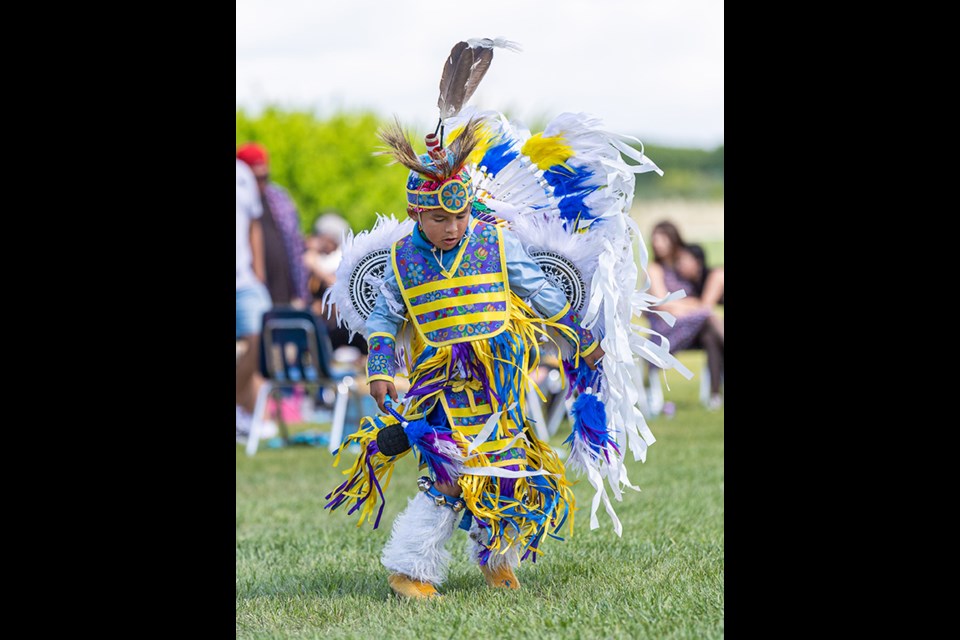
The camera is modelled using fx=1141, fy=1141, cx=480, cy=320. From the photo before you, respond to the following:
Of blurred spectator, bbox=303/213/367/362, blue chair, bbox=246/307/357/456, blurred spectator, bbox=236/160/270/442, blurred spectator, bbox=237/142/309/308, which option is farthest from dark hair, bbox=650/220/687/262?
blue chair, bbox=246/307/357/456

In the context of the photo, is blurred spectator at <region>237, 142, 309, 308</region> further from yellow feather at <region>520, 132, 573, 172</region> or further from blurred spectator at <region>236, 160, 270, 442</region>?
yellow feather at <region>520, 132, 573, 172</region>

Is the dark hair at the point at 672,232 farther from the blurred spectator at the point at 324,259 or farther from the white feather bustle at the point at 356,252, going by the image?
the white feather bustle at the point at 356,252

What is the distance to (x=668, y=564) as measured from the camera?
4344mm

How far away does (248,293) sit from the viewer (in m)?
9.46

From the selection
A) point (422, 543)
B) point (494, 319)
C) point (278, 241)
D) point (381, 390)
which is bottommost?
point (422, 543)

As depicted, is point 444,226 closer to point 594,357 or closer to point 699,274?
point 594,357

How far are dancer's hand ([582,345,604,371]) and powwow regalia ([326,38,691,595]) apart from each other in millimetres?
24

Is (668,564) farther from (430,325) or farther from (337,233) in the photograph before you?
(337,233)

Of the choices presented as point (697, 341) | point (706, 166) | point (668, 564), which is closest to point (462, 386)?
point (668, 564)

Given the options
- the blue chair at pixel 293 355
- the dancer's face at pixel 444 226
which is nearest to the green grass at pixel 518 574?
the dancer's face at pixel 444 226

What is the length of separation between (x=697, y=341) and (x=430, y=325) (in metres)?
7.54

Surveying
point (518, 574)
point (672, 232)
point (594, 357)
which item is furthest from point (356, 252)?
point (672, 232)

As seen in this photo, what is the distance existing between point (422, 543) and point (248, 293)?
5.86m

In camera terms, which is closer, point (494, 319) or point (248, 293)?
point (494, 319)
